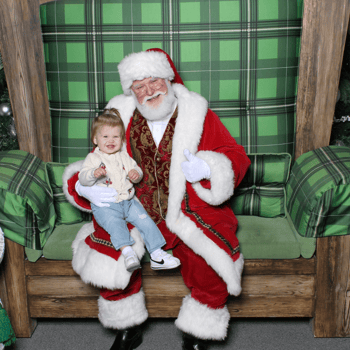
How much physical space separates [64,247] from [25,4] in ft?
4.21

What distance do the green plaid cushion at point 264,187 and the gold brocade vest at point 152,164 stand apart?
0.43 meters

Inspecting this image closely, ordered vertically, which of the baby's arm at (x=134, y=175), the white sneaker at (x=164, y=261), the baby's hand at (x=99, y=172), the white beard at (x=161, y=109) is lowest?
the white sneaker at (x=164, y=261)

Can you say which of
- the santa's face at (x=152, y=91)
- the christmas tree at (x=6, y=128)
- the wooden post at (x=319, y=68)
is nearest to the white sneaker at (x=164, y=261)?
the santa's face at (x=152, y=91)

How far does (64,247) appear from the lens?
5.67 ft

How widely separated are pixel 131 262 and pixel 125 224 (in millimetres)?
177

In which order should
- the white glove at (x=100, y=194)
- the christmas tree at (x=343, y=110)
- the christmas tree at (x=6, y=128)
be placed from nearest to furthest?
1. the white glove at (x=100, y=194)
2. the christmas tree at (x=343, y=110)
3. the christmas tree at (x=6, y=128)

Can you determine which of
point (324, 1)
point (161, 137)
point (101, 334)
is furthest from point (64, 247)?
point (324, 1)

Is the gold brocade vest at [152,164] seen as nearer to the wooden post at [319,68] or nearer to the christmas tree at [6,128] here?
the wooden post at [319,68]

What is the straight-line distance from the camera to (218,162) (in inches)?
62.2

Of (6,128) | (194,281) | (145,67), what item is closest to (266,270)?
(194,281)

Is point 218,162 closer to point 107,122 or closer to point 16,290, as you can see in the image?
point 107,122

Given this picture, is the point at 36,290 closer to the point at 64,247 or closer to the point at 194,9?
the point at 64,247

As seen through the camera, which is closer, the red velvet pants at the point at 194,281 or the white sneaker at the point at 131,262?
the white sneaker at the point at 131,262

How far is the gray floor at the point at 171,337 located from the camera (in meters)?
1.78
